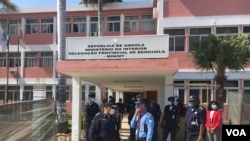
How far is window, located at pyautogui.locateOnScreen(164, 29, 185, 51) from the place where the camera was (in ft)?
91.8

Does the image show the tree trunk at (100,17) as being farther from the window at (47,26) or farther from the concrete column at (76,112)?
the concrete column at (76,112)

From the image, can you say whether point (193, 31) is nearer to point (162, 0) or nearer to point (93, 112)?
point (162, 0)

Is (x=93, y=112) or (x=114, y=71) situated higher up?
(x=114, y=71)

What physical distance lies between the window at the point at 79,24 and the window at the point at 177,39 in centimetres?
986

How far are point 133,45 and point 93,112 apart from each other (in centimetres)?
290

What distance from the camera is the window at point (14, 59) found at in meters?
36.3

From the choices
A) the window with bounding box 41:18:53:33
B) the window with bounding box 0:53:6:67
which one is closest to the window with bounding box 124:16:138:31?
the window with bounding box 41:18:53:33

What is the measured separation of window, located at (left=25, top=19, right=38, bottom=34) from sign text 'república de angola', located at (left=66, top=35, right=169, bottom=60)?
21556mm

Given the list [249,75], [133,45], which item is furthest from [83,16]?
[133,45]

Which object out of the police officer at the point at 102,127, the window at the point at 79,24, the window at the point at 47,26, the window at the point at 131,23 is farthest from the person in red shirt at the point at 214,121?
the window at the point at 47,26

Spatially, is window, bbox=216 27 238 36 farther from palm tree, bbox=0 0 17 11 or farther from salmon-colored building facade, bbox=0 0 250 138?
palm tree, bbox=0 0 17 11

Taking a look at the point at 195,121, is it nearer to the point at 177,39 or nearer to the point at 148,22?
the point at 177,39

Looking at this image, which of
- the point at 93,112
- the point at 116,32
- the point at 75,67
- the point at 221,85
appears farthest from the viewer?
the point at 116,32

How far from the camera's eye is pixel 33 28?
36.4 metres
